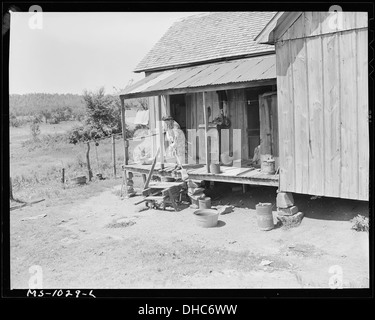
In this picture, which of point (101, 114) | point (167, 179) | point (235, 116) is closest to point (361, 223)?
point (235, 116)

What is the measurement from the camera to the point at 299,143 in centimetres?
798

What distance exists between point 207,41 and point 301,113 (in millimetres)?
6060

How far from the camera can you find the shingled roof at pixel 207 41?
11758 millimetres

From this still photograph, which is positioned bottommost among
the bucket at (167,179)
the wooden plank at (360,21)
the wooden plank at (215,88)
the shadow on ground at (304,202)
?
the shadow on ground at (304,202)

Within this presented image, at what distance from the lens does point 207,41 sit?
42.4ft

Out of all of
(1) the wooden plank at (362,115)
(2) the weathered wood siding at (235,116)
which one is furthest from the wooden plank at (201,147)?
(1) the wooden plank at (362,115)

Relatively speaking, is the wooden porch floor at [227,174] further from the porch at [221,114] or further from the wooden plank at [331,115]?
the wooden plank at [331,115]

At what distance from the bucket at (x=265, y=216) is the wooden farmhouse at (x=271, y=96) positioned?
24.4 inches

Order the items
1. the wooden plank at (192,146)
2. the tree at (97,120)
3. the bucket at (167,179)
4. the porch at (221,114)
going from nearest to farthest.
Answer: the porch at (221,114) → the bucket at (167,179) → the wooden plank at (192,146) → the tree at (97,120)

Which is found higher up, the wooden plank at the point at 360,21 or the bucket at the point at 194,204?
the wooden plank at the point at 360,21

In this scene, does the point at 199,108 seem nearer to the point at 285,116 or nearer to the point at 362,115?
the point at 285,116

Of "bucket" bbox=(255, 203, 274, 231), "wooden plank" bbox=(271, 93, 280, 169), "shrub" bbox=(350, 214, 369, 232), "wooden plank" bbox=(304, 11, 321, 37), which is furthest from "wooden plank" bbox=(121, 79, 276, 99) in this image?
"shrub" bbox=(350, 214, 369, 232)
